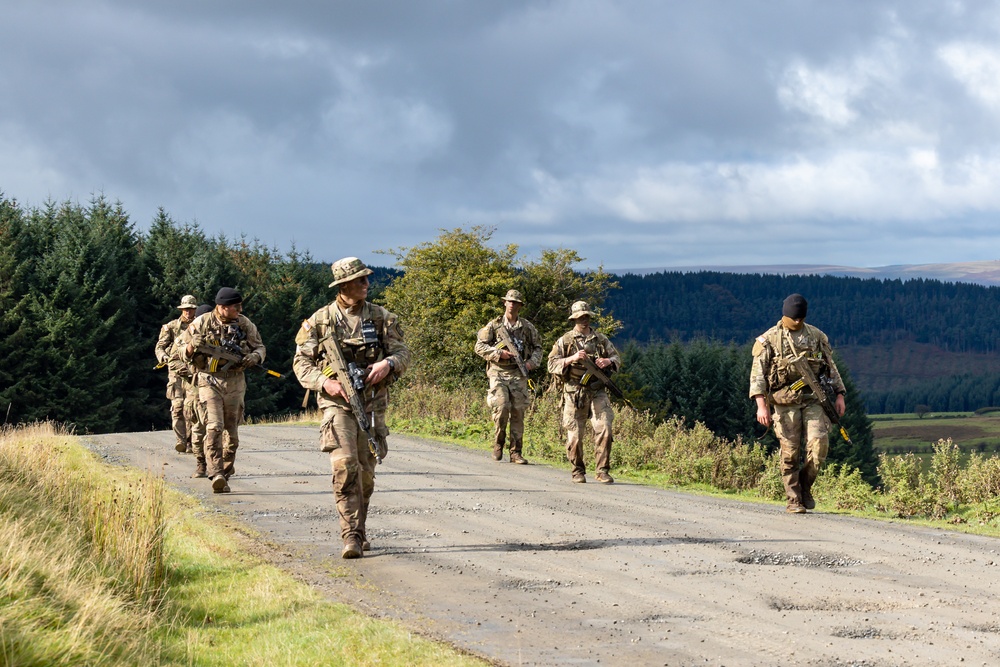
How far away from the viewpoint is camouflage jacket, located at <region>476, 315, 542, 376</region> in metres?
17.9

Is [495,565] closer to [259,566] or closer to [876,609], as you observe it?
[259,566]

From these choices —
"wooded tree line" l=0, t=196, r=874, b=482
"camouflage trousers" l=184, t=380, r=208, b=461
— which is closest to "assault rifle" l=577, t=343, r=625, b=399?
"camouflage trousers" l=184, t=380, r=208, b=461

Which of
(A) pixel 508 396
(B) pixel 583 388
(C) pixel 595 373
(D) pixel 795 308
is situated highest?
(D) pixel 795 308

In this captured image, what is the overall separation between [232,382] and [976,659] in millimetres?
10318

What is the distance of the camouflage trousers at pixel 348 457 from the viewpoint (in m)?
9.76

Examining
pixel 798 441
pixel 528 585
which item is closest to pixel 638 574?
pixel 528 585

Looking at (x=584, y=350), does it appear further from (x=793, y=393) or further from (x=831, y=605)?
(x=831, y=605)

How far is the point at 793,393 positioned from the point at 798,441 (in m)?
0.63

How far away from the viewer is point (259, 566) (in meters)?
9.29

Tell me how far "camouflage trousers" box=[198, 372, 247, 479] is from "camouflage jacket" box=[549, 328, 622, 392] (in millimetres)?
4340

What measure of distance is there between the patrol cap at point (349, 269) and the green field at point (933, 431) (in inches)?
4852

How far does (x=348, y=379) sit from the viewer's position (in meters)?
9.65

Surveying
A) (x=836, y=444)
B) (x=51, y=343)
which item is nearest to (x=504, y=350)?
(x=51, y=343)

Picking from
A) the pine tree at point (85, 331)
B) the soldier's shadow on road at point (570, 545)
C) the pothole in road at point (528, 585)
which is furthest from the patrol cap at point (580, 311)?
the pine tree at point (85, 331)
